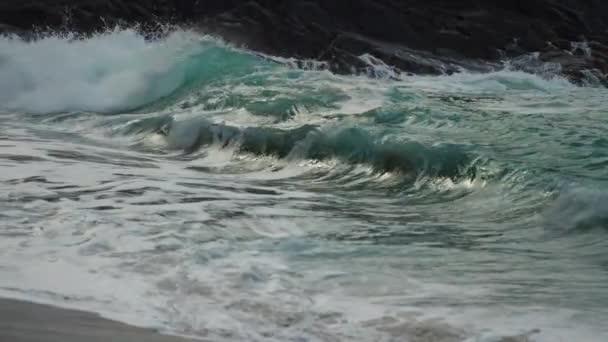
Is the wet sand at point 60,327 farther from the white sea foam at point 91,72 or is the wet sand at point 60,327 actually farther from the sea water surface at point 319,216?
the white sea foam at point 91,72

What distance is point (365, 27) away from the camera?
23094mm

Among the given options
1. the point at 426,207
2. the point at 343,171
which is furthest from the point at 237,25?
the point at 426,207

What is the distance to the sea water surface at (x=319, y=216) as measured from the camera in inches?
134

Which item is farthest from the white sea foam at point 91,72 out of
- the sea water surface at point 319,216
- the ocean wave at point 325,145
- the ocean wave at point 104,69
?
the ocean wave at point 325,145

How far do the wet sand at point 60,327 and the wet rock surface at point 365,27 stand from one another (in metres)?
16.8

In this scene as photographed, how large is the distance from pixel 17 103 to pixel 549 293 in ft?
36.0

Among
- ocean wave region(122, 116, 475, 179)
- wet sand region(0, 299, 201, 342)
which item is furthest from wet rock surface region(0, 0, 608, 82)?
wet sand region(0, 299, 201, 342)

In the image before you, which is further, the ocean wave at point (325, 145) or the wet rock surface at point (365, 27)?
the wet rock surface at point (365, 27)

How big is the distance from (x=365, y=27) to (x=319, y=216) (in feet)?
59.7

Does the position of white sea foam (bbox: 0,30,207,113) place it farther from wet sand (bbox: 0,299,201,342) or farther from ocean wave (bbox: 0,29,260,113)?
wet sand (bbox: 0,299,201,342)

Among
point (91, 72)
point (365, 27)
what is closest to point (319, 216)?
point (91, 72)

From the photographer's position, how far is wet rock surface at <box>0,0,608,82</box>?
21.2 m

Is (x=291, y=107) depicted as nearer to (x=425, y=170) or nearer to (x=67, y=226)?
(x=425, y=170)

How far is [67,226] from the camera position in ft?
15.5
